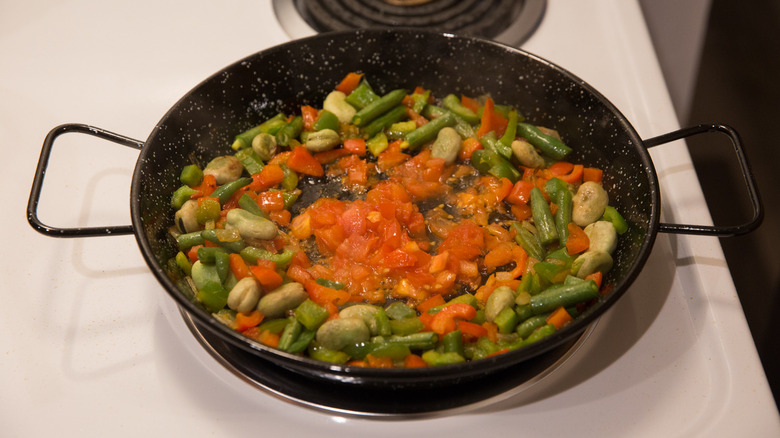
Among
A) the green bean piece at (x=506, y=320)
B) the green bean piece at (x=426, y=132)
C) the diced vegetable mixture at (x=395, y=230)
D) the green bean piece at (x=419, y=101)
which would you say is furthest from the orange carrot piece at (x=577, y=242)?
the green bean piece at (x=419, y=101)

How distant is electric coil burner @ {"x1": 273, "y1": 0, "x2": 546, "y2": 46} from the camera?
2.13 metres

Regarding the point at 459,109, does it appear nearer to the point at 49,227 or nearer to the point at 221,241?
the point at 221,241

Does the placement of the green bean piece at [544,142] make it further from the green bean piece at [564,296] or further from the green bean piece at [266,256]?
the green bean piece at [266,256]

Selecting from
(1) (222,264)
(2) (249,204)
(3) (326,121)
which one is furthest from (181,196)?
(3) (326,121)

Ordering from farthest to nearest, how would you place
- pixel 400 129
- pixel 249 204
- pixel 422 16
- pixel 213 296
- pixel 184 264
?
pixel 422 16, pixel 400 129, pixel 249 204, pixel 184 264, pixel 213 296

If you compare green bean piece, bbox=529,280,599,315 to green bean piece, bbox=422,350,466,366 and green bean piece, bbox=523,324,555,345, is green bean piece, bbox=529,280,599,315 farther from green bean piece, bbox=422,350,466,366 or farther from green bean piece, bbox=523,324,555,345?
green bean piece, bbox=422,350,466,366

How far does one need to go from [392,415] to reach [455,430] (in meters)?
0.13

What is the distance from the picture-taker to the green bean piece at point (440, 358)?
4.49 feet

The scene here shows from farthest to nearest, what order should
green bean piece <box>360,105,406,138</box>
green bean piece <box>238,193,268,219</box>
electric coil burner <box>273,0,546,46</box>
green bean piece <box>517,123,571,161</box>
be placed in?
1. electric coil burner <box>273,0,546,46</box>
2. green bean piece <box>360,105,406,138</box>
3. green bean piece <box>517,123,571,161</box>
4. green bean piece <box>238,193,268,219</box>

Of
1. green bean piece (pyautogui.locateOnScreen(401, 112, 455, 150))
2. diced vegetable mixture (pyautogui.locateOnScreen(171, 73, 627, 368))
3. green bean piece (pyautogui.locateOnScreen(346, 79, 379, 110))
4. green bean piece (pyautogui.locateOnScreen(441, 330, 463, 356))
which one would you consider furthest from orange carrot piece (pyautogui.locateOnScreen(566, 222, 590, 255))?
green bean piece (pyautogui.locateOnScreen(346, 79, 379, 110))

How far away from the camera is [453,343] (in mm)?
1414

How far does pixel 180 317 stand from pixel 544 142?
1035 millimetres

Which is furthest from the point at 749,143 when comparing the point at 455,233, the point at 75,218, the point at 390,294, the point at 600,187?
the point at 75,218

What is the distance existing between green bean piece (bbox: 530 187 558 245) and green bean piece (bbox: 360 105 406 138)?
47 centimetres
